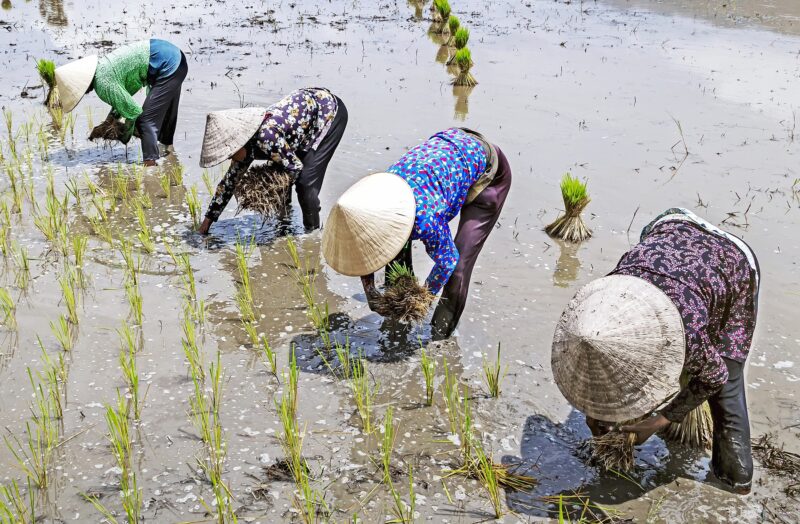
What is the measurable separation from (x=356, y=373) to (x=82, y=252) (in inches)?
92.6

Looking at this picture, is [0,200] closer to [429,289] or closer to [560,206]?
[429,289]

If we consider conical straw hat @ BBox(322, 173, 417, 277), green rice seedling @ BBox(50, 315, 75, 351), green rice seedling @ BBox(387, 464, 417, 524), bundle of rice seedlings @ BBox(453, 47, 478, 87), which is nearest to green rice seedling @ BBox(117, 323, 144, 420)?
green rice seedling @ BBox(50, 315, 75, 351)

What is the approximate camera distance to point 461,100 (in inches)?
345

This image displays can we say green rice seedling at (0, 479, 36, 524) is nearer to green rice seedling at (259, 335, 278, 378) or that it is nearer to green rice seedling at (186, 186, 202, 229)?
green rice seedling at (259, 335, 278, 378)

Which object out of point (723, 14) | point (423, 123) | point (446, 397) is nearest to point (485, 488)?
point (446, 397)

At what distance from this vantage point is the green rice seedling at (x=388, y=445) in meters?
2.91

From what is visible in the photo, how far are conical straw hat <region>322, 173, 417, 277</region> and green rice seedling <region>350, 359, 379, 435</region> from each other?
20.2 inches

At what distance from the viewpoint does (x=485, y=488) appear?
9.74ft

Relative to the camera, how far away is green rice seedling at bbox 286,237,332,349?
4117 mm

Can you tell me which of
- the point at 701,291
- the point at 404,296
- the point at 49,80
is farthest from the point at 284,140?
the point at 49,80

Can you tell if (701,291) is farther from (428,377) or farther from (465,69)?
(465,69)

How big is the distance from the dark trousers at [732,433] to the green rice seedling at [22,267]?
13.0ft

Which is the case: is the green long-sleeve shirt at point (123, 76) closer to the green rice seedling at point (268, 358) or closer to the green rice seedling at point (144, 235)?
the green rice seedling at point (144, 235)

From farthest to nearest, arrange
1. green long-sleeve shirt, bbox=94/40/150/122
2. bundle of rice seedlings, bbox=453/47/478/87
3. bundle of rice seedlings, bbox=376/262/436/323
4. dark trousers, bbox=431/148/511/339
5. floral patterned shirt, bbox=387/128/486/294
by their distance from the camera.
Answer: bundle of rice seedlings, bbox=453/47/478/87
green long-sleeve shirt, bbox=94/40/150/122
dark trousers, bbox=431/148/511/339
bundle of rice seedlings, bbox=376/262/436/323
floral patterned shirt, bbox=387/128/486/294
